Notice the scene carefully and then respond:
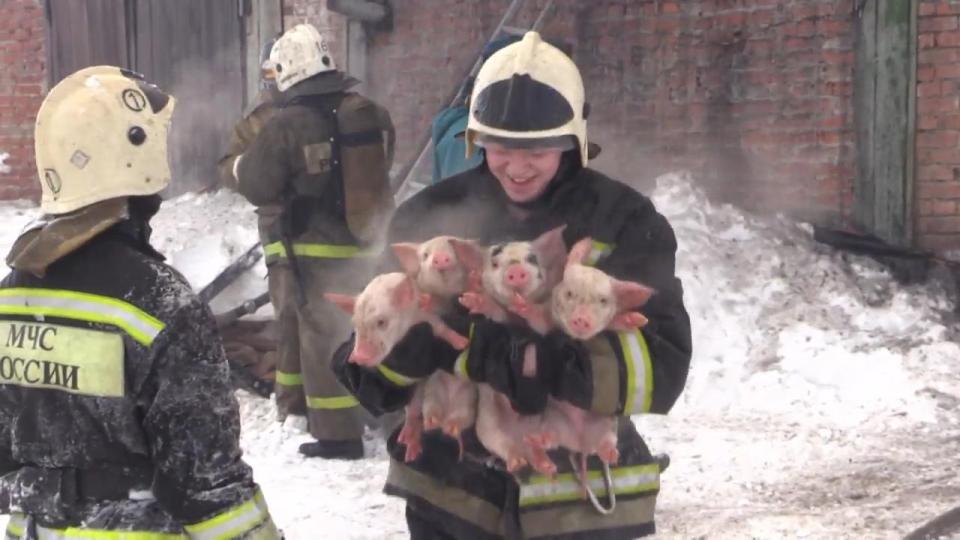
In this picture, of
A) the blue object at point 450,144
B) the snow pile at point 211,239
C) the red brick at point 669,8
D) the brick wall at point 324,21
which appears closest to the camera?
the blue object at point 450,144

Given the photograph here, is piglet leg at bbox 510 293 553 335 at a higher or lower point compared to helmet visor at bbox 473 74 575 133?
lower

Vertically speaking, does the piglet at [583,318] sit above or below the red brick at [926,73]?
below

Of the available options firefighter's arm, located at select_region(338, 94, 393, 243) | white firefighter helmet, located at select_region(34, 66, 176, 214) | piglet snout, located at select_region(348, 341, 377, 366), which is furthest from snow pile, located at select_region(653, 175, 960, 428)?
white firefighter helmet, located at select_region(34, 66, 176, 214)

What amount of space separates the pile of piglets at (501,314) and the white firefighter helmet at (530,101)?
231 mm

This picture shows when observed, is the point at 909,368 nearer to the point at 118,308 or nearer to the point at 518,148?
the point at 518,148

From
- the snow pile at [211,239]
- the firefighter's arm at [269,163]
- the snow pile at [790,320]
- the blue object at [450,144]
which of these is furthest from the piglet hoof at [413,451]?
the snow pile at [211,239]

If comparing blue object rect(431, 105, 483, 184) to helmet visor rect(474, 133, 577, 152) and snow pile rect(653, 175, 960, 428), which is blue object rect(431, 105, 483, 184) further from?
helmet visor rect(474, 133, 577, 152)

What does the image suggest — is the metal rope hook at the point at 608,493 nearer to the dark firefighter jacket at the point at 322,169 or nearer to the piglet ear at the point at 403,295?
the piglet ear at the point at 403,295

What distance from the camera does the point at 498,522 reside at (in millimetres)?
2635

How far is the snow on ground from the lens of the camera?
489cm

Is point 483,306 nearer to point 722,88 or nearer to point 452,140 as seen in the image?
point 452,140

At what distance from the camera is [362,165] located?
5.65 m

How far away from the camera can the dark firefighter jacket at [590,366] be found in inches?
98.2

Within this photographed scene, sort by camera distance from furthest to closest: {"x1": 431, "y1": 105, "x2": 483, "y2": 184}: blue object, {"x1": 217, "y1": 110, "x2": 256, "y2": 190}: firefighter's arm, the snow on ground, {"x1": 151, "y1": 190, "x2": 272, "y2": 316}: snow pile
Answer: {"x1": 151, "y1": 190, "x2": 272, "y2": 316}: snow pile < {"x1": 217, "y1": 110, "x2": 256, "y2": 190}: firefighter's arm < {"x1": 431, "y1": 105, "x2": 483, "y2": 184}: blue object < the snow on ground
